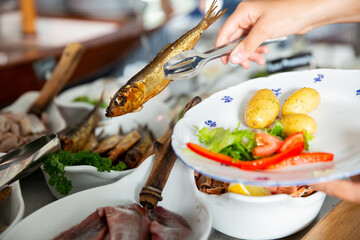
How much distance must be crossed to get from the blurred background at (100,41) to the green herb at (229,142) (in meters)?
1.36

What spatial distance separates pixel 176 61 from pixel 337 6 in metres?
0.87

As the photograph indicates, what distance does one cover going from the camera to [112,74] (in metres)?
4.58

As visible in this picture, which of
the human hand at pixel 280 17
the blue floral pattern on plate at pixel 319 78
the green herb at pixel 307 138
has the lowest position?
the green herb at pixel 307 138

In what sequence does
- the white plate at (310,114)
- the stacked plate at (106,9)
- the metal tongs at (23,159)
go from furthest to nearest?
1. the stacked plate at (106,9)
2. the metal tongs at (23,159)
3. the white plate at (310,114)

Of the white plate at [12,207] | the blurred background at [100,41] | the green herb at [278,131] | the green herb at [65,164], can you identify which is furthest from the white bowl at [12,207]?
the blurred background at [100,41]

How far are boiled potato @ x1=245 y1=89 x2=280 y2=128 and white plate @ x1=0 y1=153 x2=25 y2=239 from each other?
903 mm

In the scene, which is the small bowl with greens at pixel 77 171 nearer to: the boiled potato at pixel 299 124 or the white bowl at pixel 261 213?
the white bowl at pixel 261 213

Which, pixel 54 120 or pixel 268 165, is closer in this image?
pixel 268 165

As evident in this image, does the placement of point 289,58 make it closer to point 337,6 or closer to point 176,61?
point 337,6

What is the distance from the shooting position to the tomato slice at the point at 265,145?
1186 mm

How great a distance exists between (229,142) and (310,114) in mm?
472

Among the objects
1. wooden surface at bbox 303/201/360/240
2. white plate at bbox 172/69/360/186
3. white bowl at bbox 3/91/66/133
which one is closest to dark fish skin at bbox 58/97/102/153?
white bowl at bbox 3/91/66/133

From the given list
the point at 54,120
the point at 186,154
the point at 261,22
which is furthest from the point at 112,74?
the point at 186,154

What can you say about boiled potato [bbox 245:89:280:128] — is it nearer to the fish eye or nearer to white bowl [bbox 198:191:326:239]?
white bowl [bbox 198:191:326:239]
